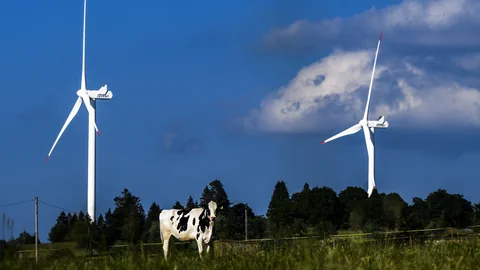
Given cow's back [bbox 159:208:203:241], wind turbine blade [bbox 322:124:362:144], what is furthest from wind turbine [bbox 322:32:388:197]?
cow's back [bbox 159:208:203:241]

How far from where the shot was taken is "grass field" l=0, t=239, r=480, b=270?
12.8m

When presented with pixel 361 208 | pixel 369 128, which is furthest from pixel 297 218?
pixel 369 128

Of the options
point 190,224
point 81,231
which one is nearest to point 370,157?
point 190,224

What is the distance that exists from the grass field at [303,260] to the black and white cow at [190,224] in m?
12.7

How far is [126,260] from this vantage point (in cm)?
1408

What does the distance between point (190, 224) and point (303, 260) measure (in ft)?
51.8

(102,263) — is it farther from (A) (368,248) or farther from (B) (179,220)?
(B) (179,220)

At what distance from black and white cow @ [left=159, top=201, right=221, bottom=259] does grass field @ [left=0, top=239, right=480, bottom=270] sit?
41.6 feet

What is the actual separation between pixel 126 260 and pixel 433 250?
5.37 metres

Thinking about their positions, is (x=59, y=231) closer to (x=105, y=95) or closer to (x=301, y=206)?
(x=105, y=95)

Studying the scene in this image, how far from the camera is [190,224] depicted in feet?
95.1

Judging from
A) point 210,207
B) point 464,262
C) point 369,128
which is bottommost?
point 464,262

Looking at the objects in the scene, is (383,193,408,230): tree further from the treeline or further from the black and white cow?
the black and white cow

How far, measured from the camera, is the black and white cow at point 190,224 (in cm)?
2858
